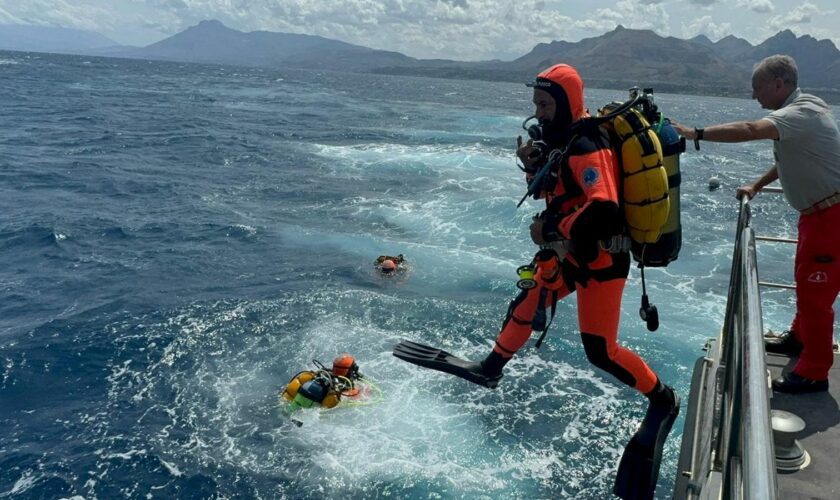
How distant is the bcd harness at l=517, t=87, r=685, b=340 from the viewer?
14.5 feet

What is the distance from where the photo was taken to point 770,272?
19109mm

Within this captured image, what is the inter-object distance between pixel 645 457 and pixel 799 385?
1.34 metres

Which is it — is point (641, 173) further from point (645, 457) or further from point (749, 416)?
point (749, 416)

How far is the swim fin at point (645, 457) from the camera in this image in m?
5.19

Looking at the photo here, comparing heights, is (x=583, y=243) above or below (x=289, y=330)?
above

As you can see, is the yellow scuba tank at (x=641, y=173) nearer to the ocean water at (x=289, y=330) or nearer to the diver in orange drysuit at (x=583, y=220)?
the diver in orange drysuit at (x=583, y=220)

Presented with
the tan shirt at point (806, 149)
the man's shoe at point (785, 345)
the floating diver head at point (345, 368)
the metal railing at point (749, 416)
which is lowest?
the floating diver head at point (345, 368)

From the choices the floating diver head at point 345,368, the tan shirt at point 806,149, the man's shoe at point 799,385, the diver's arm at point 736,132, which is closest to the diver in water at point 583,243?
the diver's arm at point 736,132

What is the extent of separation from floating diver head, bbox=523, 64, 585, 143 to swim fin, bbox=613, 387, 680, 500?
98.4 inches

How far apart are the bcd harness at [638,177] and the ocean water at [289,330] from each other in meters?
5.78

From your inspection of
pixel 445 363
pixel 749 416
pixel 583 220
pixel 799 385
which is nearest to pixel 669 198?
pixel 583 220

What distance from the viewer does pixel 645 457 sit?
17.1 feet

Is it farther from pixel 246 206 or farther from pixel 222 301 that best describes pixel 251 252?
pixel 246 206

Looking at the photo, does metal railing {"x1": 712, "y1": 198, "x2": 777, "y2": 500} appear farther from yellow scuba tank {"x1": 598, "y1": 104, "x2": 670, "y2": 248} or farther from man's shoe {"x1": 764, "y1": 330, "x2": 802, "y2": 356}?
man's shoe {"x1": 764, "y1": 330, "x2": 802, "y2": 356}
